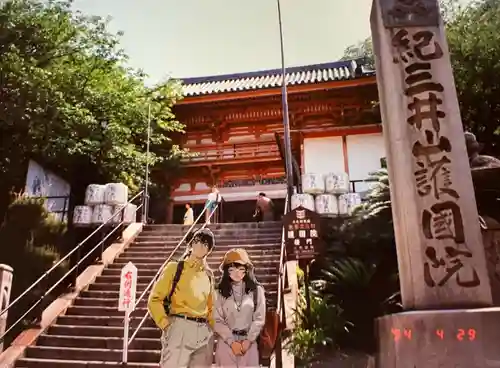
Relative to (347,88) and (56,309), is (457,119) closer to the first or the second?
(56,309)

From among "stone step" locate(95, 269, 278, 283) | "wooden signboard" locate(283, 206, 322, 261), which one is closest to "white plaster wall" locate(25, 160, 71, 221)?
"stone step" locate(95, 269, 278, 283)

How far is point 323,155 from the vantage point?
15.7 metres

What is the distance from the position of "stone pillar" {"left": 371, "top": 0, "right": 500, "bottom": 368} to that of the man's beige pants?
6.15 feet

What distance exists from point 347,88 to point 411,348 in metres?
13.7

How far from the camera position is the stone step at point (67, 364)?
6578 mm

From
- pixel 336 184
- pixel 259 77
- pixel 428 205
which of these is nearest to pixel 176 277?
pixel 428 205

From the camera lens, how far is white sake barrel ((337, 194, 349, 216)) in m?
12.6

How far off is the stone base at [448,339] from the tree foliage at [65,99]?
10.0 metres

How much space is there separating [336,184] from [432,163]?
8270mm

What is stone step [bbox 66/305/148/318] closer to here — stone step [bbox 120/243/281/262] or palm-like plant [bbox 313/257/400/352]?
stone step [bbox 120/243/281/262]

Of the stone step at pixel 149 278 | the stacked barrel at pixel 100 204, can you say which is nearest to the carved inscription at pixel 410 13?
the stone step at pixel 149 278

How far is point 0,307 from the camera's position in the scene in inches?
289

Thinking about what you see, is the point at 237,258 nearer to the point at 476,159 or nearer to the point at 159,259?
the point at 476,159

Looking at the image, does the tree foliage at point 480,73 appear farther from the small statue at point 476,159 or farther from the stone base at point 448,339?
the stone base at point 448,339
